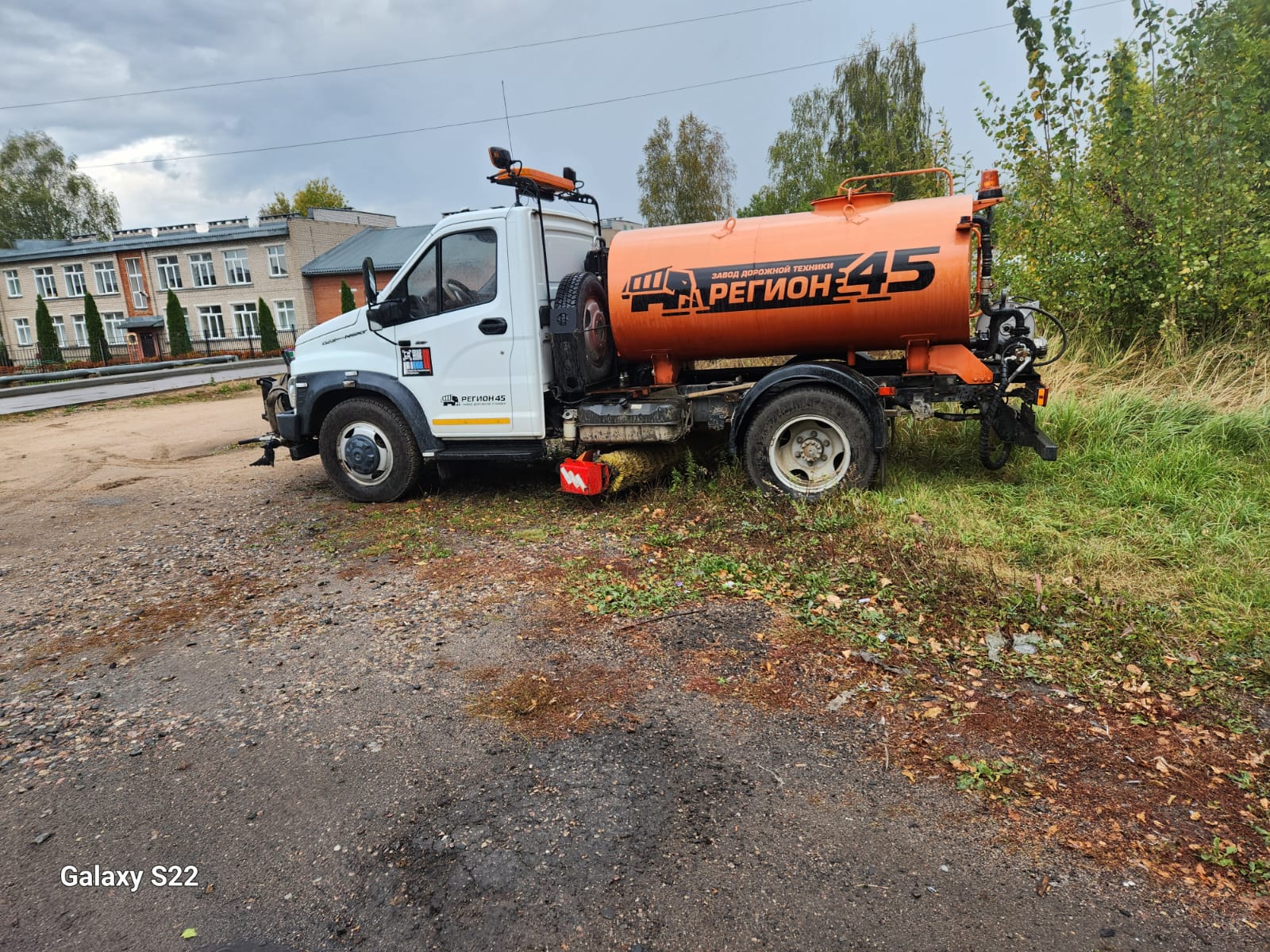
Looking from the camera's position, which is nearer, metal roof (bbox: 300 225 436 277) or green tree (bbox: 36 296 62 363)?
green tree (bbox: 36 296 62 363)

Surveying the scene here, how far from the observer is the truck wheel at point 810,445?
609cm

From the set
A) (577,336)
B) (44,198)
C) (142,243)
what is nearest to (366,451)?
(577,336)

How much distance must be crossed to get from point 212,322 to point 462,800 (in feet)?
171

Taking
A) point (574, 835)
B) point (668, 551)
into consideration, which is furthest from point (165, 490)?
point (574, 835)

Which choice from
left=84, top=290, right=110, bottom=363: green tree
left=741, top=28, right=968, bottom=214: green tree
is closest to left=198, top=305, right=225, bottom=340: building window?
left=84, top=290, right=110, bottom=363: green tree

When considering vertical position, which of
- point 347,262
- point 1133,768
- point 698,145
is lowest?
point 1133,768

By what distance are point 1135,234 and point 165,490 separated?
10.9m

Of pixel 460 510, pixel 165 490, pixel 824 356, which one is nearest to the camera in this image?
pixel 824 356

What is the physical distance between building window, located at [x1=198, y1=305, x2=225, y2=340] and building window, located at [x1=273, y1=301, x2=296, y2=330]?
4176 millimetres

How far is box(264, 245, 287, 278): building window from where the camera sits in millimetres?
44906

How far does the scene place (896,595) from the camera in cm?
465

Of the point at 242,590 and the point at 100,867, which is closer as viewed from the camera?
the point at 100,867

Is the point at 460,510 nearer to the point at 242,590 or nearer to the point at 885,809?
the point at 242,590

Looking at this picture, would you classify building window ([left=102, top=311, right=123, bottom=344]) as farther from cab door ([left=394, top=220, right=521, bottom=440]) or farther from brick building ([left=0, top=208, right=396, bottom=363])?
cab door ([left=394, top=220, right=521, bottom=440])
